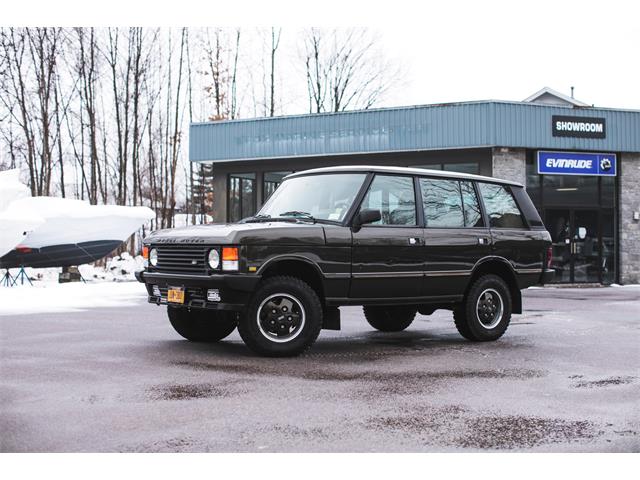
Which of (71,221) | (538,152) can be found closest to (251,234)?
(538,152)

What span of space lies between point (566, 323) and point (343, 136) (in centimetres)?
1465

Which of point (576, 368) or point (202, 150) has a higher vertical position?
point (202, 150)

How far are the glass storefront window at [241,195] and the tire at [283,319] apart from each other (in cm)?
2003

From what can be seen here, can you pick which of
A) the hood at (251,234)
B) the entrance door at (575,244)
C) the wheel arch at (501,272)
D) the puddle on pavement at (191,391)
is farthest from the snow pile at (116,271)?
the puddle on pavement at (191,391)

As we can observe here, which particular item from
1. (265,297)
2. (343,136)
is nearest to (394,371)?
(265,297)

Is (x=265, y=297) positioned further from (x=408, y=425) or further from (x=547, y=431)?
(x=547, y=431)

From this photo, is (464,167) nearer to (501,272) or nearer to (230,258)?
(501,272)

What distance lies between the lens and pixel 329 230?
8359 mm

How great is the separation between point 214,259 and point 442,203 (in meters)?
3.05

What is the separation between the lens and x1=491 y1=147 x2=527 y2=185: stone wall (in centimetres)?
2427

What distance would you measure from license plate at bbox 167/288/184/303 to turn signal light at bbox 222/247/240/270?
624mm

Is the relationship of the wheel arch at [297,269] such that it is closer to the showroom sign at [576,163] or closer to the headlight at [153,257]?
the headlight at [153,257]

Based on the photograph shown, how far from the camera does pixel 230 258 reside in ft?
25.7

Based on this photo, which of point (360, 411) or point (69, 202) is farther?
point (69, 202)
